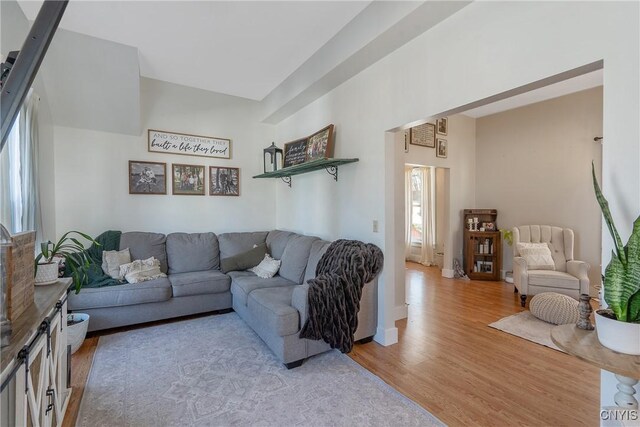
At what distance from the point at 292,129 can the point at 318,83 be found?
3.79 ft

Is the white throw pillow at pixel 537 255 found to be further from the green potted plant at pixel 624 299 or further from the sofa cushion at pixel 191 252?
the sofa cushion at pixel 191 252

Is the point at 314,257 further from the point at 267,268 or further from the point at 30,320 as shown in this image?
the point at 30,320

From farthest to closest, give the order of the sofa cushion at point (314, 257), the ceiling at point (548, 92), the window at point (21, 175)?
the ceiling at point (548, 92) < the sofa cushion at point (314, 257) < the window at point (21, 175)

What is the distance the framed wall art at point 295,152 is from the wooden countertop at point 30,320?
8.62ft

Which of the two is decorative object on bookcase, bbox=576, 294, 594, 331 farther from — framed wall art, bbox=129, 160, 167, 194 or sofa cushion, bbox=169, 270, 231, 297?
framed wall art, bbox=129, 160, 167, 194

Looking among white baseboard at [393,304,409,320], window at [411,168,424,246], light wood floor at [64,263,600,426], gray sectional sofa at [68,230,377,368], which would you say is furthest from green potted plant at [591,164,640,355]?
window at [411,168,424,246]

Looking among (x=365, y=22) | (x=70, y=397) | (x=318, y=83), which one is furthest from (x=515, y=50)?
(x=70, y=397)

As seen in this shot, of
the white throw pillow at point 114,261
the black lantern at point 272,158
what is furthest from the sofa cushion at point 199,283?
the black lantern at point 272,158

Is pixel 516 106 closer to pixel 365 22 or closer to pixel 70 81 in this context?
pixel 365 22

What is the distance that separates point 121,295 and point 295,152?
2468mm

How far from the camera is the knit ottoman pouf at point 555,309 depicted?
9.77ft

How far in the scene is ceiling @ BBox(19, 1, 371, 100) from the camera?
2.31m

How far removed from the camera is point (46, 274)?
1.54m

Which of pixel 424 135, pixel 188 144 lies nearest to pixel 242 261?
pixel 188 144
